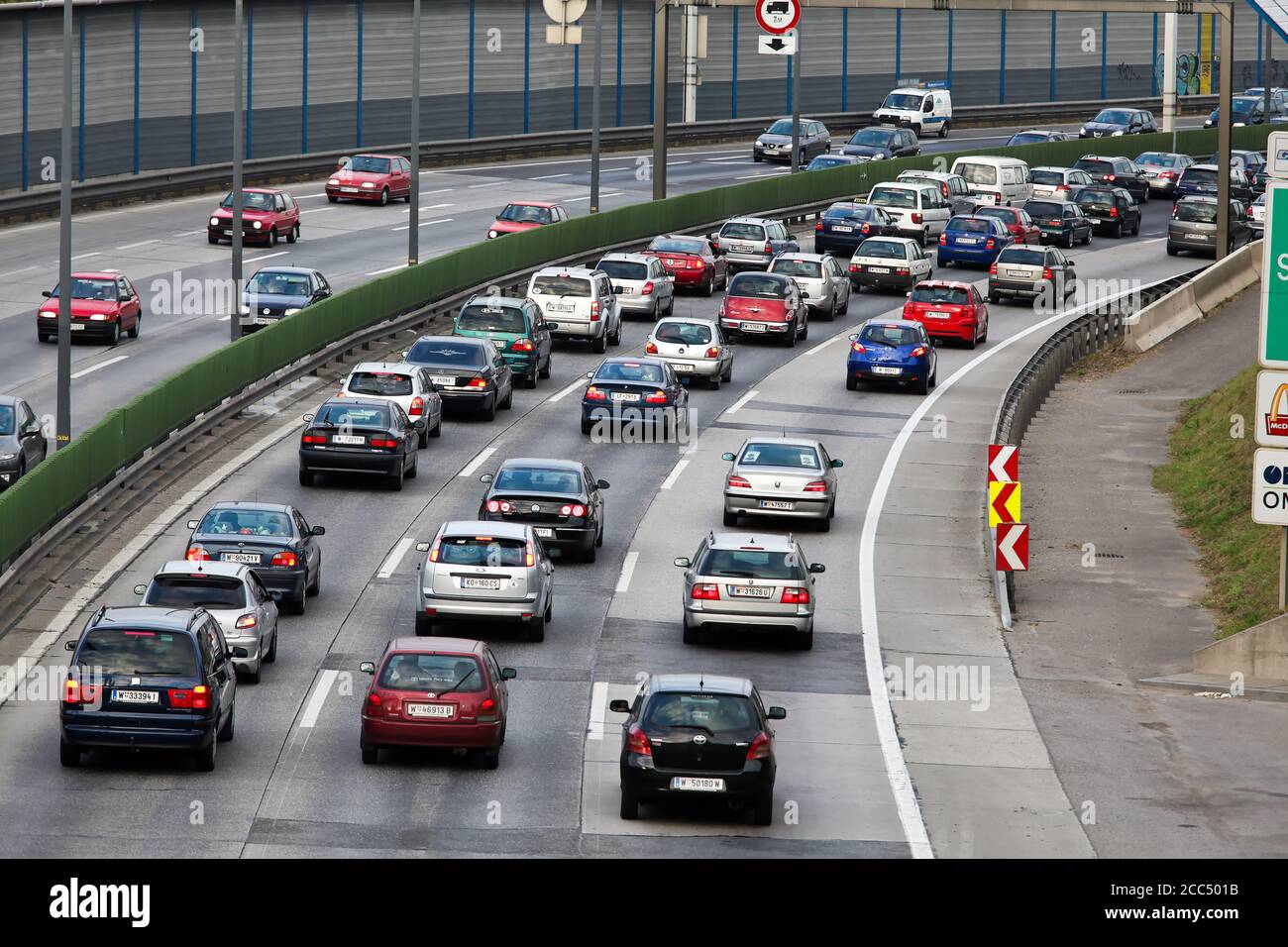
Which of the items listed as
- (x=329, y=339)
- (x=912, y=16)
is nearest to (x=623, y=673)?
(x=329, y=339)

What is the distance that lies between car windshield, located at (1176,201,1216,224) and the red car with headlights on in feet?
65.2

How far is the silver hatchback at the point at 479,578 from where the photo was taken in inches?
1098

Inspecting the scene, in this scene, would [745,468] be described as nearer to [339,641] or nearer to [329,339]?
[339,641]

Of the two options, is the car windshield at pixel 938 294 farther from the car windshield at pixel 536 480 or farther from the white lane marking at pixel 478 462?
the car windshield at pixel 536 480

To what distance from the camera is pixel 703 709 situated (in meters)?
21.7

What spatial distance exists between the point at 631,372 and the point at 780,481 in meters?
7.12

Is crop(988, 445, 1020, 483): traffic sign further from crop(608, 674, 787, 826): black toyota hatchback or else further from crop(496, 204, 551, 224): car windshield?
crop(496, 204, 551, 224): car windshield

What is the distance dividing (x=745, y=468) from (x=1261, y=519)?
27.9 feet

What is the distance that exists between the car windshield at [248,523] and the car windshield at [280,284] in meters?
20.1

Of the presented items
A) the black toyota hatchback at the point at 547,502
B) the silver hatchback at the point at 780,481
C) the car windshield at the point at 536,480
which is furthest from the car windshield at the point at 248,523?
the silver hatchback at the point at 780,481

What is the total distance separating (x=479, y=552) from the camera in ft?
92.2

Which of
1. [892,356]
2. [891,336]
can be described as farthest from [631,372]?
[891,336]

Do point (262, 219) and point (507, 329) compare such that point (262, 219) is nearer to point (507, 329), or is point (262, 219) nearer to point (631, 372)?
point (507, 329)

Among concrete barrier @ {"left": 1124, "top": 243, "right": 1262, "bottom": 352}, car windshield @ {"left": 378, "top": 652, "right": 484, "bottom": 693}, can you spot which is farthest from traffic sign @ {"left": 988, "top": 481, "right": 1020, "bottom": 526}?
concrete barrier @ {"left": 1124, "top": 243, "right": 1262, "bottom": 352}
